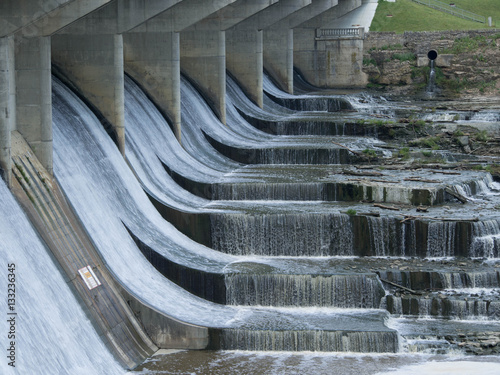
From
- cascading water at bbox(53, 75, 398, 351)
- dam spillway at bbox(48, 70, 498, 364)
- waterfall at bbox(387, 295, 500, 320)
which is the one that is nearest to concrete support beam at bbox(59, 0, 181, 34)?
cascading water at bbox(53, 75, 398, 351)

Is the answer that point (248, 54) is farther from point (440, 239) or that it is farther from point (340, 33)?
point (440, 239)

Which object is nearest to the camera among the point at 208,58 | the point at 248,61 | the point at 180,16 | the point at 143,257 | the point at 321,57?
the point at 143,257

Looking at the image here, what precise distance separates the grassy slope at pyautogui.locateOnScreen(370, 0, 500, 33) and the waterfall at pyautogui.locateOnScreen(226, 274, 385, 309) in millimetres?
42605

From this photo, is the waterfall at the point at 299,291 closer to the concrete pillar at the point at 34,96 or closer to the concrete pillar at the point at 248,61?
the concrete pillar at the point at 34,96

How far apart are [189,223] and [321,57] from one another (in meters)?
33.8

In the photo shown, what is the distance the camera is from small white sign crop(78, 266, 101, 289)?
23.6 metres

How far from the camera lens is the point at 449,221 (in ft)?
98.5

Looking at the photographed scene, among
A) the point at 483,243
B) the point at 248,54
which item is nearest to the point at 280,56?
the point at 248,54

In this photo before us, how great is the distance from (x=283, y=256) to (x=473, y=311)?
641cm

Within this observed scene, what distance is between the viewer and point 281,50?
57.7m

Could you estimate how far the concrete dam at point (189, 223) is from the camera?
23078mm

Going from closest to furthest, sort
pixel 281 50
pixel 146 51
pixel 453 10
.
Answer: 1. pixel 146 51
2. pixel 281 50
3. pixel 453 10

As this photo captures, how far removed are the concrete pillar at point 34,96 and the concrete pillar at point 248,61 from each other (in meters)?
26.6

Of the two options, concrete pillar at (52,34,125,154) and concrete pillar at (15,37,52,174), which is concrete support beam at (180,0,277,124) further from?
concrete pillar at (15,37,52,174)
